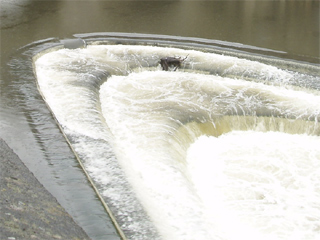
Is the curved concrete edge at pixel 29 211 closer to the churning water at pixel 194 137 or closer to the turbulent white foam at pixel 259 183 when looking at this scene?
the churning water at pixel 194 137

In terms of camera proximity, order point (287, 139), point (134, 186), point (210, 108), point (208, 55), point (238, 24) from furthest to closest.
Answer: point (238, 24) < point (208, 55) < point (210, 108) < point (287, 139) < point (134, 186)

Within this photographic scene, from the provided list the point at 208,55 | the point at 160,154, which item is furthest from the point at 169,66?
the point at 160,154

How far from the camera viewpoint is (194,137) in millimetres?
7203

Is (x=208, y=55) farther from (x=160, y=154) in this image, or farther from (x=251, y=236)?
(x=251, y=236)

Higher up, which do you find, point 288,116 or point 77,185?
point 288,116

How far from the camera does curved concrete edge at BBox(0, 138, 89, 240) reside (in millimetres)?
3963

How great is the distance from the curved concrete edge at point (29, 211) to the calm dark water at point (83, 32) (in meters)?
0.13

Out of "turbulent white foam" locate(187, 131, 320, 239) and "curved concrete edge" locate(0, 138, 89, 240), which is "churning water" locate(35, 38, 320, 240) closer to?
"turbulent white foam" locate(187, 131, 320, 239)

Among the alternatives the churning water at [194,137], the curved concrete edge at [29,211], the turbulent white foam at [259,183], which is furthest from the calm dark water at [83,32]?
the turbulent white foam at [259,183]

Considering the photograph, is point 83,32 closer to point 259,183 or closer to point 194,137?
point 194,137

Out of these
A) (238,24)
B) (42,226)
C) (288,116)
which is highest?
(238,24)

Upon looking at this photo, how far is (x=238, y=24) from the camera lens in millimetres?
13750

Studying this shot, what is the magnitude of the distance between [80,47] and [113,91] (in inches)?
103

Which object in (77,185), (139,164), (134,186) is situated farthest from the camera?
(139,164)
